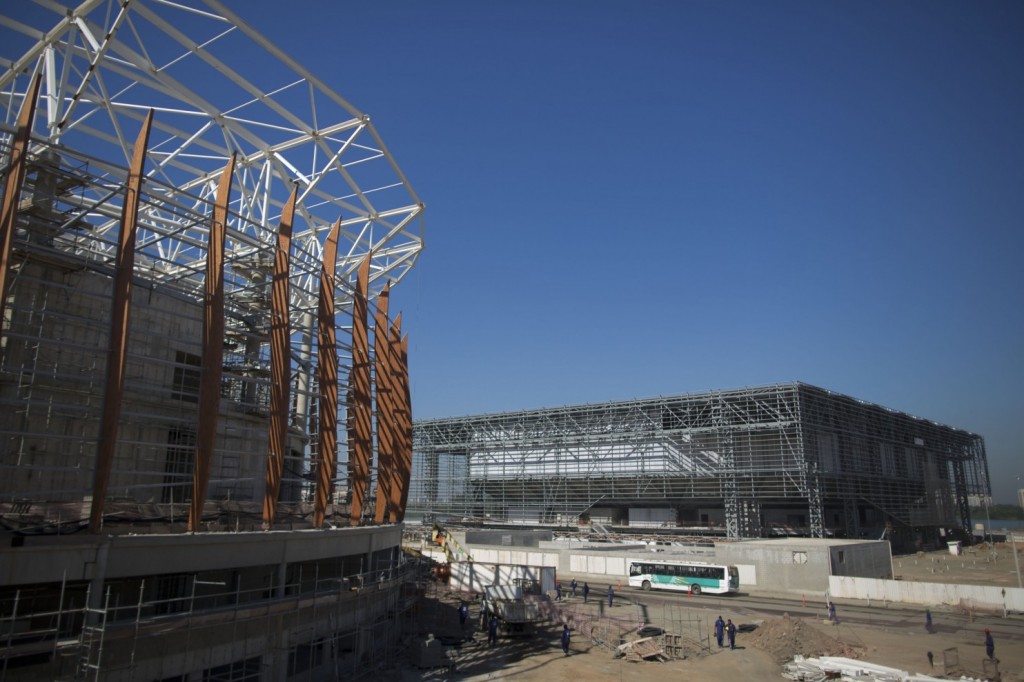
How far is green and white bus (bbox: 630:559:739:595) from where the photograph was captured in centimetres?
4084

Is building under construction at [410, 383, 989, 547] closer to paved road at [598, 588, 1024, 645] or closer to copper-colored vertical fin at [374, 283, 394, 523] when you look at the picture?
paved road at [598, 588, 1024, 645]

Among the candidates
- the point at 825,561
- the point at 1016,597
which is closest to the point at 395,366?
the point at 825,561

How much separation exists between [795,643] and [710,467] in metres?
39.7

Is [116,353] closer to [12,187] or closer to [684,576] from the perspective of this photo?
[12,187]

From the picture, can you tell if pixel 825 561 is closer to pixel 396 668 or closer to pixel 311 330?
pixel 396 668

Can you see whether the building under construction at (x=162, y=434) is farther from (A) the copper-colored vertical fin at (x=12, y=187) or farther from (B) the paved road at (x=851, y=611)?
(B) the paved road at (x=851, y=611)

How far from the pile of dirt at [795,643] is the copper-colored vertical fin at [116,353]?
2286 centimetres

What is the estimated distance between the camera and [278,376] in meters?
22.7

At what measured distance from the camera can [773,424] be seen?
5962 cm

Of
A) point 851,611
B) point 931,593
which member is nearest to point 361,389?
point 851,611

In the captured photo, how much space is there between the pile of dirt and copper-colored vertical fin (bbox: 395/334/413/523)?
16.6 m

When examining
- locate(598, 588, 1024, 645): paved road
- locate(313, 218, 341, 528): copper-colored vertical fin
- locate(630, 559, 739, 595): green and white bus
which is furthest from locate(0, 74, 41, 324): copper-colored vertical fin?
locate(630, 559, 739, 595): green and white bus

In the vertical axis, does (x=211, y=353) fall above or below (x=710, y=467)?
above

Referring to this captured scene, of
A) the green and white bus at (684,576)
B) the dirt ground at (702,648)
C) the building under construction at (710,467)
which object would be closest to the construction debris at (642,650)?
the dirt ground at (702,648)
